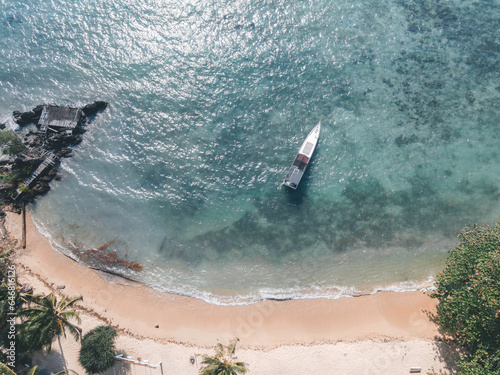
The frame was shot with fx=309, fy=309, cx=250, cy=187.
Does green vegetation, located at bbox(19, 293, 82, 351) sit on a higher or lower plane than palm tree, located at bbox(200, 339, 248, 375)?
lower

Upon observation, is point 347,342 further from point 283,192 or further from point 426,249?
point 283,192

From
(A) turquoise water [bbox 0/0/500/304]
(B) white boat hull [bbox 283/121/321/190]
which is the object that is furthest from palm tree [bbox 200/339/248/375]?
(B) white boat hull [bbox 283/121/321/190]

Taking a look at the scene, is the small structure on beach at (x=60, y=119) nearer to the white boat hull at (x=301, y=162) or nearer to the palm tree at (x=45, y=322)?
the palm tree at (x=45, y=322)

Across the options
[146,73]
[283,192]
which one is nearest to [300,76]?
[283,192]

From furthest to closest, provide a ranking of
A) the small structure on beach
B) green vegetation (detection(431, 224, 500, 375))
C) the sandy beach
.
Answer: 1. the small structure on beach
2. the sandy beach
3. green vegetation (detection(431, 224, 500, 375))

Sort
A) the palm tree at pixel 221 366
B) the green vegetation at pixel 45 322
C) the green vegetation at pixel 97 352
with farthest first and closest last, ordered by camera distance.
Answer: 1. the green vegetation at pixel 97 352
2. the green vegetation at pixel 45 322
3. the palm tree at pixel 221 366

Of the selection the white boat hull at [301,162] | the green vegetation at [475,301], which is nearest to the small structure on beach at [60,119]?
the white boat hull at [301,162]

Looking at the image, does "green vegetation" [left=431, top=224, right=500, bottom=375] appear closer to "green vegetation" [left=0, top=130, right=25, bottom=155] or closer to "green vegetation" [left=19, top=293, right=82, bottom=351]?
"green vegetation" [left=19, top=293, right=82, bottom=351]
